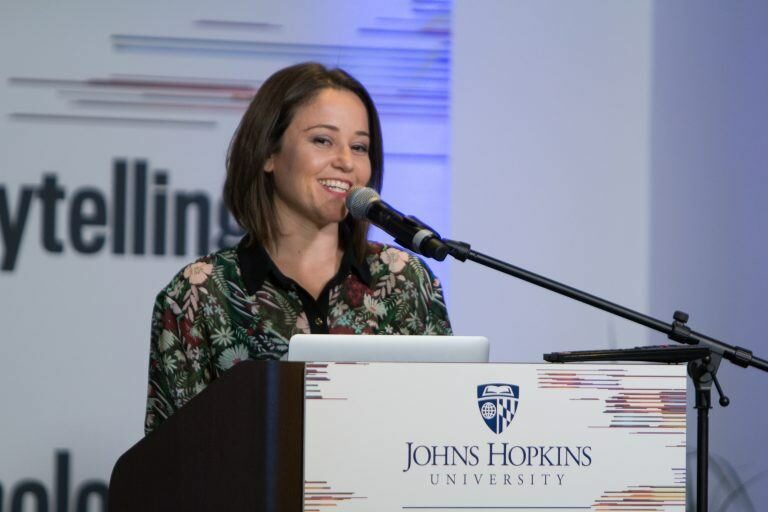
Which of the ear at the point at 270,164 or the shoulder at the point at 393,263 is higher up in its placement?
the ear at the point at 270,164

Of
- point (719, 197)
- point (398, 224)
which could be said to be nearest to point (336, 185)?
point (398, 224)

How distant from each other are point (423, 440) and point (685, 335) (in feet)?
2.33

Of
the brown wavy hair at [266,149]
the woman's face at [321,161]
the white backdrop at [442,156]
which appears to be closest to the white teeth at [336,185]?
the woman's face at [321,161]

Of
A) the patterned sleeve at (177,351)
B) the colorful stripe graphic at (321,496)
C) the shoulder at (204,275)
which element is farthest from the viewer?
the shoulder at (204,275)

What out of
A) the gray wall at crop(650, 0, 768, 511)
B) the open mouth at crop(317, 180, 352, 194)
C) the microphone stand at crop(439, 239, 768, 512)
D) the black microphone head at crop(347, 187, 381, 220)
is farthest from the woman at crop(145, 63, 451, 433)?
the gray wall at crop(650, 0, 768, 511)

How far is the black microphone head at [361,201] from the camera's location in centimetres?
221

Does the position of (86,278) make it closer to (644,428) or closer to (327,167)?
(327,167)

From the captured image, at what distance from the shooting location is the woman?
2529mm

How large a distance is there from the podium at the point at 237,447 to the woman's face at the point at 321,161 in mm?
1081

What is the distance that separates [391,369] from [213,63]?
278 centimetres

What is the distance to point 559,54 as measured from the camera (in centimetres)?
432

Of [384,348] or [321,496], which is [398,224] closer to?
[384,348]

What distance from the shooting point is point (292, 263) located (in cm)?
273

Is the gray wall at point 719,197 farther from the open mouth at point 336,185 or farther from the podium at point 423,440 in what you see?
the podium at point 423,440
